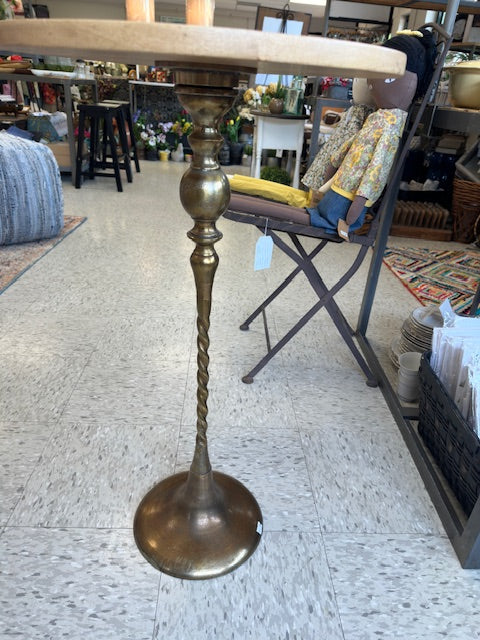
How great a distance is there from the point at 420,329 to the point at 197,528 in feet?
3.66

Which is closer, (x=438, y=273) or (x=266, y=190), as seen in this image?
(x=266, y=190)

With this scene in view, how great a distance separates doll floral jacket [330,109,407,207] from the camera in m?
1.40

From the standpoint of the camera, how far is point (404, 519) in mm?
1206

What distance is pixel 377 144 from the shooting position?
1.41 meters

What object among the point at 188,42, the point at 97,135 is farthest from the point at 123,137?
the point at 188,42

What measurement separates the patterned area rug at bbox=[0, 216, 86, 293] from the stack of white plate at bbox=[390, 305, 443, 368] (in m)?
1.92

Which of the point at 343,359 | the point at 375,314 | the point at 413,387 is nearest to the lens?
the point at 413,387

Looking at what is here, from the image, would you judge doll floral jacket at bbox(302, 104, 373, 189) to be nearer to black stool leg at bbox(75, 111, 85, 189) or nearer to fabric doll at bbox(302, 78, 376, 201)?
fabric doll at bbox(302, 78, 376, 201)

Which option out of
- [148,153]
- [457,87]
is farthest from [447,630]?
[148,153]

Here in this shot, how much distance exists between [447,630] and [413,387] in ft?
2.70

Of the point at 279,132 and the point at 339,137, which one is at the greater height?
the point at 339,137

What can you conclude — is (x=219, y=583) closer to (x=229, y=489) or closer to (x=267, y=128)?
(x=229, y=489)

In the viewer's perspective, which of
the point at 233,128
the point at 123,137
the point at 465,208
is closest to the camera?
the point at 465,208

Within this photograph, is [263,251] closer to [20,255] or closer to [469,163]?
[469,163]
